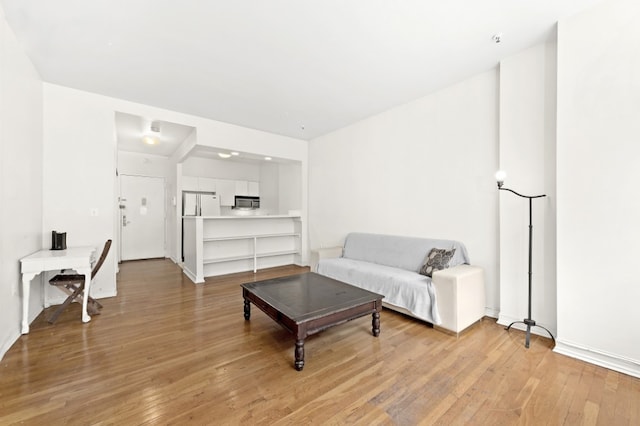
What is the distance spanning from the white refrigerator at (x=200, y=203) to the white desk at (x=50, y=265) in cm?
341

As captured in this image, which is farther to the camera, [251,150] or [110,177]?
[251,150]

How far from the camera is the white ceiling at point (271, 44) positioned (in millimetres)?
2098

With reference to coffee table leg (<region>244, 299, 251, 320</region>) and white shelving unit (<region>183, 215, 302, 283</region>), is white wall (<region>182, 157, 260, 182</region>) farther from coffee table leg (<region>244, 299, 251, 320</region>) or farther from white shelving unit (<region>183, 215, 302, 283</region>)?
coffee table leg (<region>244, 299, 251, 320</region>)

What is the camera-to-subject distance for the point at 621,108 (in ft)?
6.63

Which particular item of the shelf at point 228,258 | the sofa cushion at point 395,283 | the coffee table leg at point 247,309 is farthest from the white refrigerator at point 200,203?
the coffee table leg at point 247,309

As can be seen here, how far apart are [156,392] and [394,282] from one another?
237 centimetres

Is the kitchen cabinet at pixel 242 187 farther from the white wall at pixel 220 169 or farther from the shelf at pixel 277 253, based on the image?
the shelf at pixel 277 253

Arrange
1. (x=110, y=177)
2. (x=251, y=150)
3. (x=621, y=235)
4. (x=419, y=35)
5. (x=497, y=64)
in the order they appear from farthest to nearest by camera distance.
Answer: (x=251, y=150) < (x=110, y=177) < (x=497, y=64) < (x=419, y=35) < (x=621, y=235)

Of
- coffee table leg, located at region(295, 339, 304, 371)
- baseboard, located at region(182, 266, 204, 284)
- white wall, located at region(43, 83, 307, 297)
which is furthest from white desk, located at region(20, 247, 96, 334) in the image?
coffee table leg, located at region(295, 339, 304, 371)

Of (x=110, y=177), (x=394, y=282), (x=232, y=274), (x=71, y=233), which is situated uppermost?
(x=110, y=177)

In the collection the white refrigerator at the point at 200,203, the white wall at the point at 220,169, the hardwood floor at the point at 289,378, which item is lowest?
the hardwood floor at the point at 289,378

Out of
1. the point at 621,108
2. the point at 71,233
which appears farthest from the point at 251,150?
the point at 621,108

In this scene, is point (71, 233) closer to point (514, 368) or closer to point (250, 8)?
point (250, 8)

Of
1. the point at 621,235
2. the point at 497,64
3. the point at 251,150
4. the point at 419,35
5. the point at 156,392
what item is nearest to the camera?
the point at 156,392
